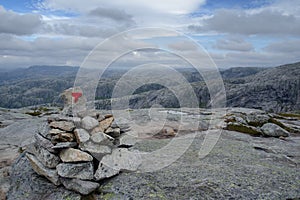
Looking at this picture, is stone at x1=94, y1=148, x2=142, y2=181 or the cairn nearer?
the cairn

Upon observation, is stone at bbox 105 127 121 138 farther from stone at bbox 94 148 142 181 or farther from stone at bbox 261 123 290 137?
stone at bbox 261 123 290 137

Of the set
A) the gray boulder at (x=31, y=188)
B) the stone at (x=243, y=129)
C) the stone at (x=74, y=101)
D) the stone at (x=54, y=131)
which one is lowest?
the gray boulder at (x=31, y=188)

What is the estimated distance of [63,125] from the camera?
17969 mm

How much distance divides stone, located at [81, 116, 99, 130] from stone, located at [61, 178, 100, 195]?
386cm

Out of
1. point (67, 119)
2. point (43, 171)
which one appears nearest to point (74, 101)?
point (67, 119)

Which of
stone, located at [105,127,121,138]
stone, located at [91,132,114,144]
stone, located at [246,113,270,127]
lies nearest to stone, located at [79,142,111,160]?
stone, located at [91,132,114,144]

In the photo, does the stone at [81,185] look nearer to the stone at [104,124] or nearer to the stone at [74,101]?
the stone at [104,124]

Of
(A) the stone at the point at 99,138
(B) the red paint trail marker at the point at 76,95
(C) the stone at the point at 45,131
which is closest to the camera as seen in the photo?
(A) the stone at the point at 99,138

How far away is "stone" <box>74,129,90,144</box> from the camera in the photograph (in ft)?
56.3

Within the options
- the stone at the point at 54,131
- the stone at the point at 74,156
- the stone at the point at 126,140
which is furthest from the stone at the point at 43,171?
the stone at the point at 126,140

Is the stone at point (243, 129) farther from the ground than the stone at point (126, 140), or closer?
closer

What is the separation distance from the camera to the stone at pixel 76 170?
16125 millimetres

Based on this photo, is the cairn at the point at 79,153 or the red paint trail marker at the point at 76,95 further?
the red paint trail marker at the point at 76,95

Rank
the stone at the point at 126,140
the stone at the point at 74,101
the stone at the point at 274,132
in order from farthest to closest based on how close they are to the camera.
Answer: the stone at the point at 274,132 → the stone at the point at 74,101 → the stone at the point at 126,140
